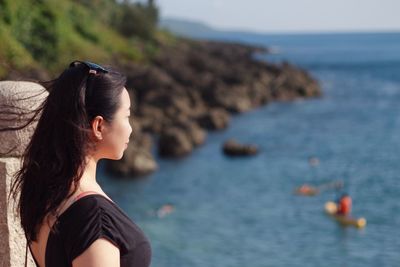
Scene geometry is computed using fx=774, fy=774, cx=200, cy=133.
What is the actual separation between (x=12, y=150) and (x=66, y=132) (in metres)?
0.79

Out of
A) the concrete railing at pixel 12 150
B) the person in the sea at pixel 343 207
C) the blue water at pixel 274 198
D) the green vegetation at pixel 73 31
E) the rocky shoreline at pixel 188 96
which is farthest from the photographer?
the rocky shoreline at pixel 188 96

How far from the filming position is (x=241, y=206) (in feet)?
85.8

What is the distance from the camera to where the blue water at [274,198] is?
2122 cm

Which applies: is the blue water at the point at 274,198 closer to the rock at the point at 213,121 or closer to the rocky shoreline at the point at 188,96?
the rock at the point at 213,121

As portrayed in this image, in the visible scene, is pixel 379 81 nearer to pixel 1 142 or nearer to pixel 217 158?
pixel 217 158

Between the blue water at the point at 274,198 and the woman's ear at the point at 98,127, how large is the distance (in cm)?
1780

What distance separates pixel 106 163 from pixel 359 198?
400 inches

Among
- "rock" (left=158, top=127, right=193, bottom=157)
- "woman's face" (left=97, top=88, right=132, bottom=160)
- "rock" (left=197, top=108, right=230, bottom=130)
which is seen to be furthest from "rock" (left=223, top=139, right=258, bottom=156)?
"woman's face" (left=97, top=88, right=132, bottom=160)

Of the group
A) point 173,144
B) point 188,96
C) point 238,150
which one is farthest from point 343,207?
point 188,96

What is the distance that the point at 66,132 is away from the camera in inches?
97.3

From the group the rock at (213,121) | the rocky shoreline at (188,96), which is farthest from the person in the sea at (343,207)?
the rock at (213,121)

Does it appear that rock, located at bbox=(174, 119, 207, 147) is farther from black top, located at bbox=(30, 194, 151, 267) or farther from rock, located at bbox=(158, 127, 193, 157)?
black top, located at bbox=(30, 194, 151, 267)

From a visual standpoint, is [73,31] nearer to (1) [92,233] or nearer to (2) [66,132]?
(2) [66,132]

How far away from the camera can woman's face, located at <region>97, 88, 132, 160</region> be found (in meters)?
2.53
